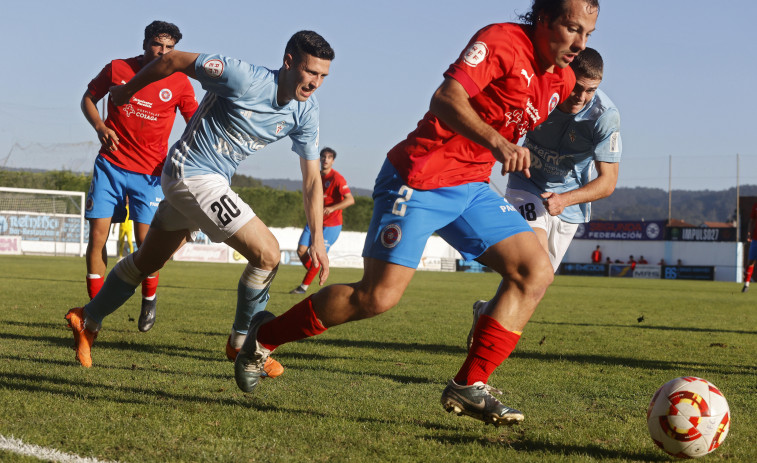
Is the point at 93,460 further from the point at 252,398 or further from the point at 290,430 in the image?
the point at 252,398

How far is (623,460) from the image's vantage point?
3221 mm

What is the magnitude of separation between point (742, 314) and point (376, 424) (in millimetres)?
11301

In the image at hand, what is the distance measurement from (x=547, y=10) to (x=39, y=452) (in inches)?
116

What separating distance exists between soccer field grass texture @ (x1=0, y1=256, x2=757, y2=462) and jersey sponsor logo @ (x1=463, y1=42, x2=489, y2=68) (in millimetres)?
1709

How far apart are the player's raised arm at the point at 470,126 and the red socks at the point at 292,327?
1.23 m

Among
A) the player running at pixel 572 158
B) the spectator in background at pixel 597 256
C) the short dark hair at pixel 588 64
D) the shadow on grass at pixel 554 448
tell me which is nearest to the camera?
the shadow on grass at pixel 554 448

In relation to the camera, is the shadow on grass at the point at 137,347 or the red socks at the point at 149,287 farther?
the red socks at the point at 149,287

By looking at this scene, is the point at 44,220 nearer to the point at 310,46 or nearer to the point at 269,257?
the point at 269,257

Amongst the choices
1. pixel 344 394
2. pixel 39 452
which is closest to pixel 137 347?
pixel 344 394

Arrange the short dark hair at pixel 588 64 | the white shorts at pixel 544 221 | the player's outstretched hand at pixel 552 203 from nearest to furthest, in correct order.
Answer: the player's outstretched hand at pixel 552 203
the short dark hair at pixel 588 64
the white shorts at pixel 544 221

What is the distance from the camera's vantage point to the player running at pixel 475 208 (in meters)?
3.58

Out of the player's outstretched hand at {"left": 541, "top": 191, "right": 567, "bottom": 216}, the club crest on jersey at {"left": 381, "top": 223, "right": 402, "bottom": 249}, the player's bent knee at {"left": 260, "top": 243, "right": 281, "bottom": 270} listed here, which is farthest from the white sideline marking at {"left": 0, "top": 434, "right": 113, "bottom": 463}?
the player's outstretched hand at {"left": 541, "top": 191, "right": 567, "bottom": 216}

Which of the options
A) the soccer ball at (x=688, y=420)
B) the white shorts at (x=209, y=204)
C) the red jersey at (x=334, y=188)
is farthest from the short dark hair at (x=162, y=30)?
the red jersey at (x=334, y=188)

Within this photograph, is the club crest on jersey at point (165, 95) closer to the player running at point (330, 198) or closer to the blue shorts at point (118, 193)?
the blue shorts at point (118, 193)
